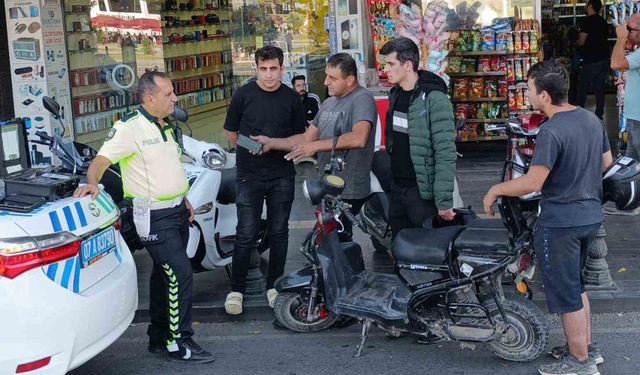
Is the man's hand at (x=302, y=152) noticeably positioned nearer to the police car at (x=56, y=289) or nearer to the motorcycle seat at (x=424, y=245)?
the motorcycle seat at (x=424, y=245)

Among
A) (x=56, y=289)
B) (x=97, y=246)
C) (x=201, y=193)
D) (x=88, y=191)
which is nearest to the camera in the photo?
(x=56, y=289)

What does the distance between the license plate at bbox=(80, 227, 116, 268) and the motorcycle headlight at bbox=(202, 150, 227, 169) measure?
6.07 ft

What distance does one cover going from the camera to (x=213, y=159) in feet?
22.7

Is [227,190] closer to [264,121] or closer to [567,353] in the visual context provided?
[264,121]

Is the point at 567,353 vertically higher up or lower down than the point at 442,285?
lower down

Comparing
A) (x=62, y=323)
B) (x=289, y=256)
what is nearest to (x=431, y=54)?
(x=289, y=256)

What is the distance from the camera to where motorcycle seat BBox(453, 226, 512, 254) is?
16.8ft

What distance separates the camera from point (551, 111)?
4969 millimetres

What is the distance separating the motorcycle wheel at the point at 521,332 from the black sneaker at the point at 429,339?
34 centimetres

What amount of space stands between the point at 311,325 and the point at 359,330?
0.34 metres

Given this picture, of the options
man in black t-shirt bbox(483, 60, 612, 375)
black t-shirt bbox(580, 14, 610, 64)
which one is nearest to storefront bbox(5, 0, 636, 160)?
black t-shirt bbox(580, 14, 610, 64)

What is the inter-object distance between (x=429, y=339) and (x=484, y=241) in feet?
2.74

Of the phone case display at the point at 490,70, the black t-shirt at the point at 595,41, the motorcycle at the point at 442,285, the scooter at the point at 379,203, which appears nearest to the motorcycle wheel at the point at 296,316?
the motorcycle at the point at 442,285

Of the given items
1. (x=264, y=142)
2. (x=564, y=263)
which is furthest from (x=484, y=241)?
(x=264, y=142)
